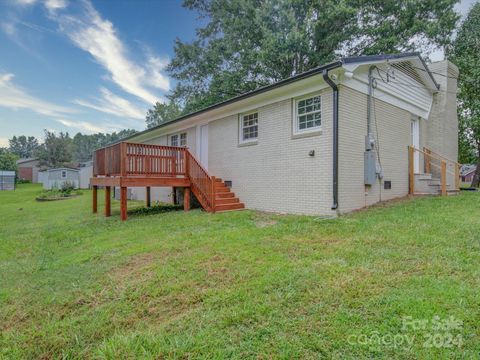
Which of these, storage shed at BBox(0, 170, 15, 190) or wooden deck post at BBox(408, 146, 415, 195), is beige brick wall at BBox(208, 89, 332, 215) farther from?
storage shed at BBox(0, 170, 15, 190)

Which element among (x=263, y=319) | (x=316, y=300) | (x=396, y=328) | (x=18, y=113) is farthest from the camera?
(x=18, y=113)

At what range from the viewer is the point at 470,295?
2523mm

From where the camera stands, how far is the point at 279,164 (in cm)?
790

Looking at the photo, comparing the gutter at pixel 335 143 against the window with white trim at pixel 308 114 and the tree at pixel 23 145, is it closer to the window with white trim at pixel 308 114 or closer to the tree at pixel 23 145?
the window with white trim at pixel 308 114

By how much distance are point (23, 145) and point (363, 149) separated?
368 feet

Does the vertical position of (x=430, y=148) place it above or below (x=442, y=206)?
above

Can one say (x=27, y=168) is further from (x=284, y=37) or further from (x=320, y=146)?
(x=320, y=146)

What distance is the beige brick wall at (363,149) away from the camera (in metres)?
6.86

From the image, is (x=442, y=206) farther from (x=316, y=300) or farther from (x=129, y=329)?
(x=129, y=329)

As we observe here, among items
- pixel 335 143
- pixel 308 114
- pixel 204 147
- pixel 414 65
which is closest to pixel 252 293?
pixel 335 143

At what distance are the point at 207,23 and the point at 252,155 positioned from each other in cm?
1485

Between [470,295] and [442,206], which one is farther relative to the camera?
[442,206]

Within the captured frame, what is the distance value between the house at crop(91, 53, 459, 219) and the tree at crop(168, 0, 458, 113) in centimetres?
626

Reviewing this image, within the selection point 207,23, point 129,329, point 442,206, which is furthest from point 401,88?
point 207,23
